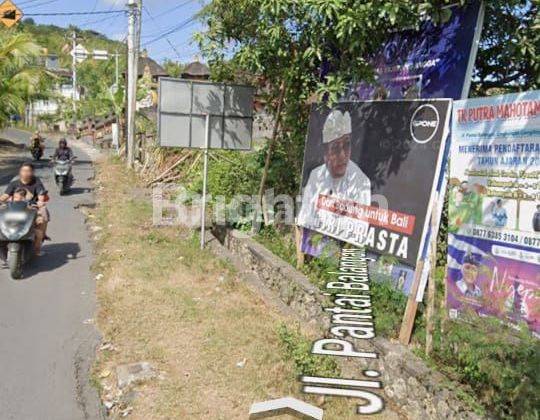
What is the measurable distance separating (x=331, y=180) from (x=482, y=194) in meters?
2.46

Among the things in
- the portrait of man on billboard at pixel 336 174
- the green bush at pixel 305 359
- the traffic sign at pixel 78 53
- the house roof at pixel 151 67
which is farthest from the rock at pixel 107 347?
the house roof at pixel 151 67

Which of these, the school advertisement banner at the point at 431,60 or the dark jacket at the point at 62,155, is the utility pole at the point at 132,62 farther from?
the school advertisement banner at the point at 431,60

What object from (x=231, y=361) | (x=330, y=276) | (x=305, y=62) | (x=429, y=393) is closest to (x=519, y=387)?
(x=429, y=393)

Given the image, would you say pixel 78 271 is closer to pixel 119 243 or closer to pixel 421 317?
pixel 119 243

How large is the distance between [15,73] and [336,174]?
59.8 feet

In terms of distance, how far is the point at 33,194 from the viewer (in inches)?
328

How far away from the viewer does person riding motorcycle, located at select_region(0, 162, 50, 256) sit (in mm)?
8094

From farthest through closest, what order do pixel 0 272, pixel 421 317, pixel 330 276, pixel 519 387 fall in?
pixel 0 272
pixel 330 276
pixel 421 317
pixel 519 387

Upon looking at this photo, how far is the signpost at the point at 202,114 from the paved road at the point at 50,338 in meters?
2.37

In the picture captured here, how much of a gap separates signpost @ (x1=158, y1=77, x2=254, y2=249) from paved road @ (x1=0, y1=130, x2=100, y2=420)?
2.37 meters

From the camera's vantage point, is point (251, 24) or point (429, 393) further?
point (251, 24)

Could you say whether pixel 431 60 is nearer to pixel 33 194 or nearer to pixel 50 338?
pixel 50 338

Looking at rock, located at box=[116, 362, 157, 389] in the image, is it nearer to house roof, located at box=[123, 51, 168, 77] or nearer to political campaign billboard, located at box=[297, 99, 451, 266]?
political campaign billboard, located at box=[297, 99, 451, 266]

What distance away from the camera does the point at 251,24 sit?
7273 millimetres
